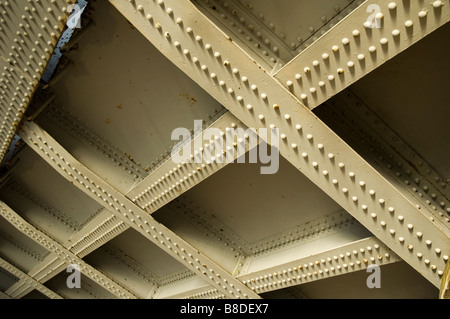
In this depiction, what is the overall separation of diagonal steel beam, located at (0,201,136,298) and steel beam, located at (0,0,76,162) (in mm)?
2463

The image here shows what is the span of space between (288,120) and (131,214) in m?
2.55

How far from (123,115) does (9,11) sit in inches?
52.2

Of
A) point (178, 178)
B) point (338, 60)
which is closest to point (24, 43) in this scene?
point (178, 178)

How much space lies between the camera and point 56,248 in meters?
5.56

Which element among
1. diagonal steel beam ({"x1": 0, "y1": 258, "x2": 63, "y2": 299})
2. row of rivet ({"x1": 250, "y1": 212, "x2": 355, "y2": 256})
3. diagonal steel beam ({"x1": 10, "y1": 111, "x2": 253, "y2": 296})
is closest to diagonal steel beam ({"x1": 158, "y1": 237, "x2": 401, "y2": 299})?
row of rivet ({"x1": 250, "y1": 212, "x2": 355, "y2": 256})

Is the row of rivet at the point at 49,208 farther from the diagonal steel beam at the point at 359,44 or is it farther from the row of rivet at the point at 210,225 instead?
the diagonal steel beam at the point at 359,44

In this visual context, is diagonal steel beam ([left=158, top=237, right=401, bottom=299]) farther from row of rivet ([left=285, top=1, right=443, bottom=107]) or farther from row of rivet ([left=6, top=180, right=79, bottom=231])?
row of rivet ([left=6, top=180, right=79, bottom=231])

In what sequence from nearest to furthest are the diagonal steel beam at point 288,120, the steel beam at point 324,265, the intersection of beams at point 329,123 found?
the intersection of beams at point 329,123 → the diagonal steel beam at point 288,120 → the steel beam at point 324,265

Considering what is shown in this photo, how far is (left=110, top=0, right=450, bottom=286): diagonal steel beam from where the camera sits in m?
2.37

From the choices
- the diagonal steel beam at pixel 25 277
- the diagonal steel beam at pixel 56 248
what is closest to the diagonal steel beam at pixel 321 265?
the diagonal steel beam at pixel 56 248

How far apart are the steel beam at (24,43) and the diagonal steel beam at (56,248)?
8.08 feet

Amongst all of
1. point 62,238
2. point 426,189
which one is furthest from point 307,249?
point 62,238

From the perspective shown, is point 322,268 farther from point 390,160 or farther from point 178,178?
point 178,178

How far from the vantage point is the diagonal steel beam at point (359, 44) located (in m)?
1.88
